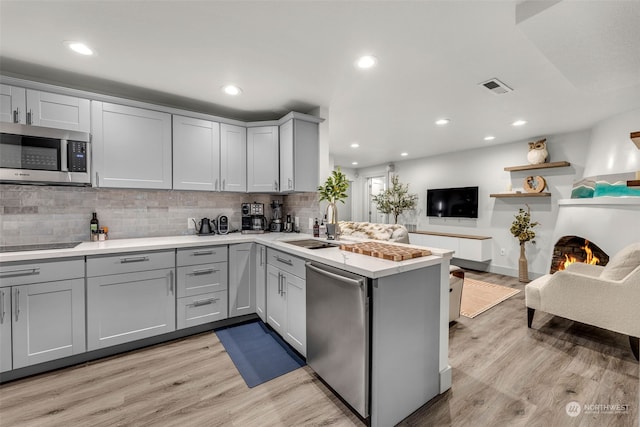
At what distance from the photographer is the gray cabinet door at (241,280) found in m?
2.73

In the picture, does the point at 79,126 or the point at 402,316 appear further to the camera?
the point at 79,126

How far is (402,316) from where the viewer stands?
1.53m

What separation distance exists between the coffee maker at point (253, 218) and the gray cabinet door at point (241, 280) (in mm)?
513

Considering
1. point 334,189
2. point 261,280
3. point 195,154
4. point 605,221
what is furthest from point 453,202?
point 195,154

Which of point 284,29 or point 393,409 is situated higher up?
point 284,29

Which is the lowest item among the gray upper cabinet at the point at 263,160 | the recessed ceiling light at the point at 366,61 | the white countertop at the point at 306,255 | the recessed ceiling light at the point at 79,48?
the white countertop at the point at 306,255

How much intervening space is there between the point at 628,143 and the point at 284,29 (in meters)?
4.20

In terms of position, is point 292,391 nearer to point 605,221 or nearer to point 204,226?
point 204,226

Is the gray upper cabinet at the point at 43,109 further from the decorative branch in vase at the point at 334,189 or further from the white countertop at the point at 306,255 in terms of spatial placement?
the decorative branch in vase at the point at 334,189

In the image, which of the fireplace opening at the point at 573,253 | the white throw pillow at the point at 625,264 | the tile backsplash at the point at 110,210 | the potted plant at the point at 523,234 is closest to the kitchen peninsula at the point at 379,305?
the tile backsplash at the point at 110,210

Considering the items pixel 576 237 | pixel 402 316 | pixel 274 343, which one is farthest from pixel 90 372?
pixel 576 237

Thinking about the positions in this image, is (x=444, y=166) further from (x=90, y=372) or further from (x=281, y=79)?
(x=90, y=372)

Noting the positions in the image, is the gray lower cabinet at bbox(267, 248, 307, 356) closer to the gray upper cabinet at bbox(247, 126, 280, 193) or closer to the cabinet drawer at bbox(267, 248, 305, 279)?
the cabinet drawer at bbox(267, 248, 305, 279)

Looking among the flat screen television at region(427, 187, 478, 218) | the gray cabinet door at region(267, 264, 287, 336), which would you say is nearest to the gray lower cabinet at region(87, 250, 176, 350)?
the gray cabinet door at region(267, 264, 287, 336)
